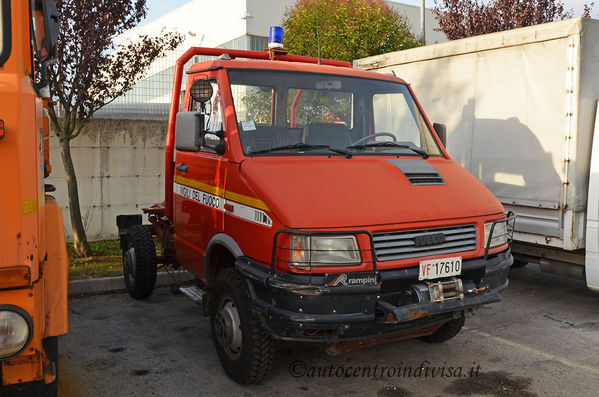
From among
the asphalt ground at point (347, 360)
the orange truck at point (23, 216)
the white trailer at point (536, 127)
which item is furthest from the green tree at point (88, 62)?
the orange truck at point (23, 216)

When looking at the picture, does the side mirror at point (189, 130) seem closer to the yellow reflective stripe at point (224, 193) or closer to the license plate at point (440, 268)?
the yellow reflective stripe at point (224, 193)

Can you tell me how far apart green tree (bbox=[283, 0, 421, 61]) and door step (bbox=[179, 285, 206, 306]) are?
7300 millimetres

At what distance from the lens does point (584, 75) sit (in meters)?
5.98

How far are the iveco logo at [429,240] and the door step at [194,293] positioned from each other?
1963mm

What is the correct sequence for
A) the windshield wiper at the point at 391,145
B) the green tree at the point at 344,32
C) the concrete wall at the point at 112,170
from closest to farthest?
the windshield wiper at the point at 391,145
the concrete wall at the point at 112,170
the green tree at the point at 344,32

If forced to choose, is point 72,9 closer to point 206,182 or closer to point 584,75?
point 206,182

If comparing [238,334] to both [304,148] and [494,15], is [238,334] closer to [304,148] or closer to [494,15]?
[304,148]

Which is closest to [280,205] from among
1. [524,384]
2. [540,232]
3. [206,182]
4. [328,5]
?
[206,182]

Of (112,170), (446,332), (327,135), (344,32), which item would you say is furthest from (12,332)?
(344,32)

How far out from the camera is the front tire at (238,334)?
4.11 metres

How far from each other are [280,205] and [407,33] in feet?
33.4

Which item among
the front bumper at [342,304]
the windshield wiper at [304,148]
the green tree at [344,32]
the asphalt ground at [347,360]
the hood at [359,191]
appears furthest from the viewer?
the green tree at [344,32]

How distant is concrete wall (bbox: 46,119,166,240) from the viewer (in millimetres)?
9219

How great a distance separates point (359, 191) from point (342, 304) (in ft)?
2.79
